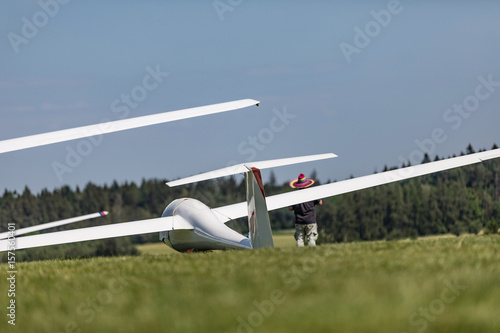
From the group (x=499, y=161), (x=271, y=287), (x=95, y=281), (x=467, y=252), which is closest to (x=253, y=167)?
(x=467, y=252)

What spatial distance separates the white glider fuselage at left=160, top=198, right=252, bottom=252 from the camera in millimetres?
20047

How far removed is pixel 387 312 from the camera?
6.41 metres

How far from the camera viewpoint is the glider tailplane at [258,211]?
16328mm

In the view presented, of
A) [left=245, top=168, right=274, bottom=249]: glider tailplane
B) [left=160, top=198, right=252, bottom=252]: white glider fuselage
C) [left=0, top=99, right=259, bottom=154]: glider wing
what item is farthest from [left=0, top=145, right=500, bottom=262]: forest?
[left=0, top=99, right=259, bottom=154]: glider wing

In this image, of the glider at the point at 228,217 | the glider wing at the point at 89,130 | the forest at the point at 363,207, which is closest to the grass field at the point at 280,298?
the glider wing at the point at 89,130

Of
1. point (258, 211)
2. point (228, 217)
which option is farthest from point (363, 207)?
point (258, 211)

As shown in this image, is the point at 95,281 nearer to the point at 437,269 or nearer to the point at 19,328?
the point at 19,328
